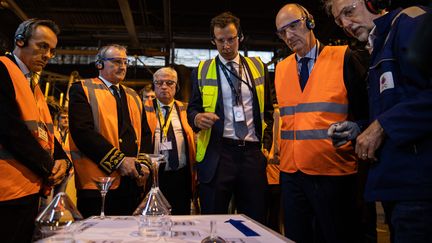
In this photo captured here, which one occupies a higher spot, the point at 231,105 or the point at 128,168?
the point at 231,105

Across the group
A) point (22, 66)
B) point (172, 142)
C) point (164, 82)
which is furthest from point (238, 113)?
point (164, 82)

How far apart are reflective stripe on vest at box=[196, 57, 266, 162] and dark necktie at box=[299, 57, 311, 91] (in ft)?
1.14

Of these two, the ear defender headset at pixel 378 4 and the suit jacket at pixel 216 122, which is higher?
the ear defender headset at pixel 378 4

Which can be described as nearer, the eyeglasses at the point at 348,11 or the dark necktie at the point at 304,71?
the eyeglasses at the point at 348,11

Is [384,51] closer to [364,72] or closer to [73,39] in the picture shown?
[364,72]

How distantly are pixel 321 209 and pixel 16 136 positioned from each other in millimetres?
1731

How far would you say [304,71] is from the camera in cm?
226

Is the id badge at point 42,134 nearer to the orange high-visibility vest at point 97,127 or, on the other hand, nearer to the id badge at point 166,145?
the orange high-visibility vest at point 97,127

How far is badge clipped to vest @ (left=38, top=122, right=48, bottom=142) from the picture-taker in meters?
2.19

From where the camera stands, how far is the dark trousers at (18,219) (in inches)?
75.7

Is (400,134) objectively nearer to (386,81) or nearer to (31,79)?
(386,81)

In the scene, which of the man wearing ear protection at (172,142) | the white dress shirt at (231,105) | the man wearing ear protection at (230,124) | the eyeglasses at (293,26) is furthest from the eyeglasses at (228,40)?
the man wearing ear protection at (172,142)

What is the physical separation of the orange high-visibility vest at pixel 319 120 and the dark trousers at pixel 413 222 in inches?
29.6

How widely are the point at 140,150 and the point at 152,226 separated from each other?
6.40 feet
